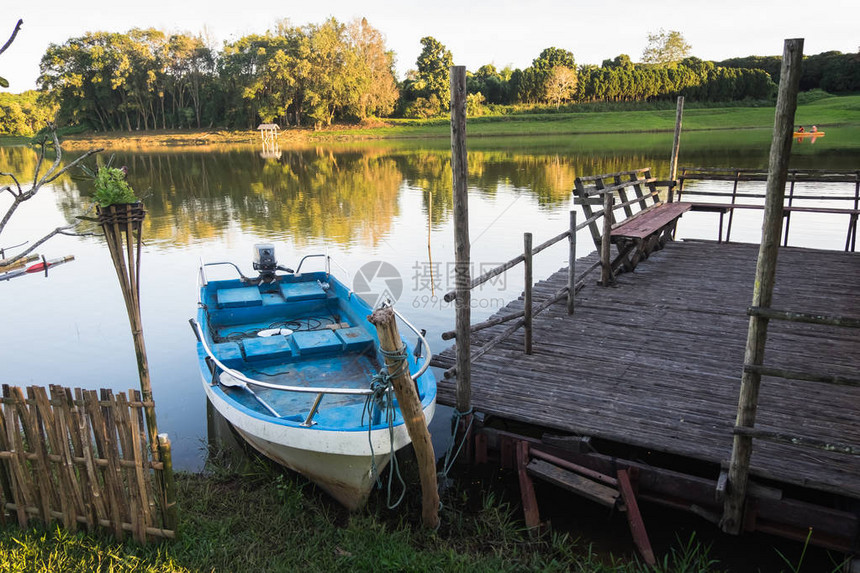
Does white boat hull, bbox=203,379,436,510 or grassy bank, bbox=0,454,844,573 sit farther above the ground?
white boat hull, bbox=203,379,436,510

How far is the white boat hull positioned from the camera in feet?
15.0

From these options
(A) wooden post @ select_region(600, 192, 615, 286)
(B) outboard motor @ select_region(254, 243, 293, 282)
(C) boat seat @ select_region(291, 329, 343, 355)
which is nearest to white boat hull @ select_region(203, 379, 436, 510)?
(C) boat seat @ select_region(291, 329, 343, 355)

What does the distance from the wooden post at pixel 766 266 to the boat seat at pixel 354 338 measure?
4062mm

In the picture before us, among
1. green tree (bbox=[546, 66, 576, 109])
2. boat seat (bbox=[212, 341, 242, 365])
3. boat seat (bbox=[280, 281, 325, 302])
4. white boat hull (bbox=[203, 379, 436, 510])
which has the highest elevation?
green tree (bbox=[546, 66, 576, 109])

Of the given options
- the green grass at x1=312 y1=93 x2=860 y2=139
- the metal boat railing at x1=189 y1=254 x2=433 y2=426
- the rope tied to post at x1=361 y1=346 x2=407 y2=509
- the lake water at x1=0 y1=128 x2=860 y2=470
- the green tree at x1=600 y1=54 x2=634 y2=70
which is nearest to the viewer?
the rope tied to post at x1=361 y1=346 x2=407 y2=509

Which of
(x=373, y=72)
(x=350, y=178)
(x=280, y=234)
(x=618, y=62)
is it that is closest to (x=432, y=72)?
(x=373, y=72)

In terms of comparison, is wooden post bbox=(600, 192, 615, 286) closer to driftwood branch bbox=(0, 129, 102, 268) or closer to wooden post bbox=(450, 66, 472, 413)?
wooden post bbox=(450, 66, 472, 413)

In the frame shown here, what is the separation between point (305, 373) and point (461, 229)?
2708mm

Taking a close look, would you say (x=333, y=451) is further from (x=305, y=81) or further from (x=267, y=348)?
(x=305, y=81)

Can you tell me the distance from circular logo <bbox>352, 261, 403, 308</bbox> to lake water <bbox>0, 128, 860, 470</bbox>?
0.20m

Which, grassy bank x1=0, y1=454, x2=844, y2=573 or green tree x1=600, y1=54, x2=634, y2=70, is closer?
grassy bank x1=0, y1=454, x2=844, y2=573

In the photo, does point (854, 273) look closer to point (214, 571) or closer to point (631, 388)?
point (631, 388)

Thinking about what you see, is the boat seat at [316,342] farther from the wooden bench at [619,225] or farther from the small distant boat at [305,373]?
the wooden bench at [619,225]

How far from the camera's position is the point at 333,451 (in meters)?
4.60
